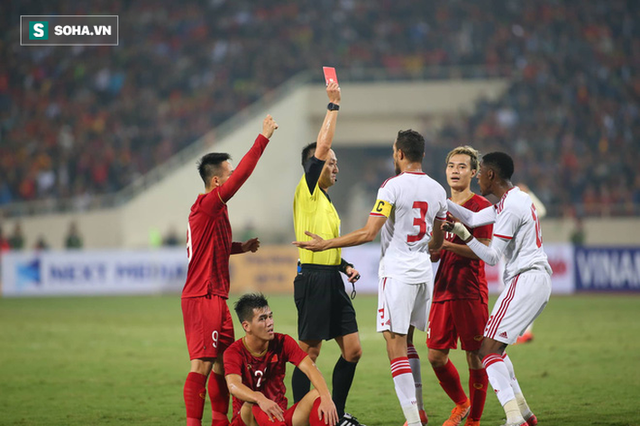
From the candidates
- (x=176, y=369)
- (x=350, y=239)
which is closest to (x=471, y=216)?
(x=350, y=239)

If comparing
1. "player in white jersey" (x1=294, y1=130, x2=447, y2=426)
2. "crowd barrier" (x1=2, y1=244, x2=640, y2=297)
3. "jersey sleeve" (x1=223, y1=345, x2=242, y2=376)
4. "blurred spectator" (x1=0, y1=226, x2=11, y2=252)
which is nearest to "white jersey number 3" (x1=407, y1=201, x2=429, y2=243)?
"player in white jersey" (x1=294, y1=130, x2=447, y2=426)

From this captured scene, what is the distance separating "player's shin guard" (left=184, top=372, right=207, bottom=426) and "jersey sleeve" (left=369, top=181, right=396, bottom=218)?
6.48ft

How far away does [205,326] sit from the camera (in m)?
6.55

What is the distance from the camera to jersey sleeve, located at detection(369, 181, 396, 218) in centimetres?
639

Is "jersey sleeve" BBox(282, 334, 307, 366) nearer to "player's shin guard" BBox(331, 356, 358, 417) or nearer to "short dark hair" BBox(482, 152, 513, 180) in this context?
"player's shin guard" BBox(331, 356, 358, 417)

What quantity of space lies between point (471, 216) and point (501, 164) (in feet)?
1.74

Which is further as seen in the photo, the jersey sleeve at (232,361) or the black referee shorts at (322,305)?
the black referee shorts at (322,305)

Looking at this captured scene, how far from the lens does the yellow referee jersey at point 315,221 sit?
274 inches

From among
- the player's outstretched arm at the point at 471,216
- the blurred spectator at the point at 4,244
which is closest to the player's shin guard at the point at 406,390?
the player's outstretched arm at the point at 471,216

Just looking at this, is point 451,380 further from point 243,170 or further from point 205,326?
point 243,170

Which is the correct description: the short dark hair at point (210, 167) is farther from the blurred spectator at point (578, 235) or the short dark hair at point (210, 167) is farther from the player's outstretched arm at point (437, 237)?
the blurred spectator at point (578, 235)

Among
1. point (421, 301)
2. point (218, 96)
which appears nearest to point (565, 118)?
point (218, 96)

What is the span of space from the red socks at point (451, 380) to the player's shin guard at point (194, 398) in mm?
2172

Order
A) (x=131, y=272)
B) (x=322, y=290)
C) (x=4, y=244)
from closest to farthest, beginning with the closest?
(x=322, y=290), (x=131, y=272), (x=4, y=244)
